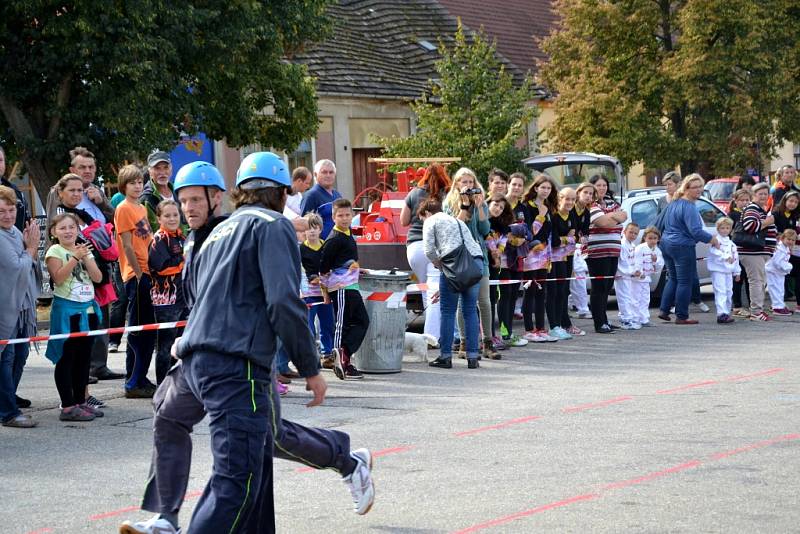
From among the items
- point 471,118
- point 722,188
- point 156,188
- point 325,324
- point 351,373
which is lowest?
point 351,373

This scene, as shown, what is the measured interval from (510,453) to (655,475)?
112cm

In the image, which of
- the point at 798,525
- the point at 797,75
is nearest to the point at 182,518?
the point at 798,525

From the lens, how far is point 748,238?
1784 centimetres

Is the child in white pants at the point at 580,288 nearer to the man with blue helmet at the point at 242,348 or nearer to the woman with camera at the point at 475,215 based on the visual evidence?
the woman with camera at the point at 475,215

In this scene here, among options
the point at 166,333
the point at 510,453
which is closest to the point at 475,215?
the point at 166,333

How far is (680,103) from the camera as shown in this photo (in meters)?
35.8

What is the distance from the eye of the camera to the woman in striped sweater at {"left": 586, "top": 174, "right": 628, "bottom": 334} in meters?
16.2

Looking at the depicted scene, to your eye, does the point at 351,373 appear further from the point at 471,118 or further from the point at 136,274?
the point at 471,118

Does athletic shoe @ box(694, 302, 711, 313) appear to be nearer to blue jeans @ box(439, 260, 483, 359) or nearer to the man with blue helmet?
blue jeans @ box(439, 260, 483, 359)

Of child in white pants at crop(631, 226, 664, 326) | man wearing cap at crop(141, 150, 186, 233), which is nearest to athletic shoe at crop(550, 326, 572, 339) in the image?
child in white pants at crop(631, 226, 664, 326)

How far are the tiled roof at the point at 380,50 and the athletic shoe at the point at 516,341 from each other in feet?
59.4

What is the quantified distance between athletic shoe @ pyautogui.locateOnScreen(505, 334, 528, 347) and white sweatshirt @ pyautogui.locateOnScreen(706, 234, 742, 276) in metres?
3.68

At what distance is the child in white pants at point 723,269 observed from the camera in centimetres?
1714

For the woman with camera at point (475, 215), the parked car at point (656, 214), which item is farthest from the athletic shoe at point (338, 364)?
the parked car at point (656, 214)
